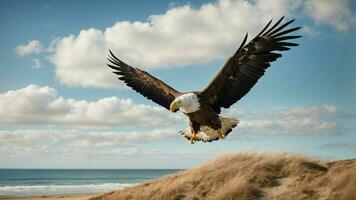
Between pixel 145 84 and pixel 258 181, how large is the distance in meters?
4.56

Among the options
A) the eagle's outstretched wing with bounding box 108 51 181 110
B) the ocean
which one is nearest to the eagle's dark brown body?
the eagle's outstretched wing with bounding box 108 51 181 110

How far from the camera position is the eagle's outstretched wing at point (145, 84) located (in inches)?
435

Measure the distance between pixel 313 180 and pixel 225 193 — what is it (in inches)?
101

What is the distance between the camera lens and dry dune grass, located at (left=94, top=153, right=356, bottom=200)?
40.0 feet

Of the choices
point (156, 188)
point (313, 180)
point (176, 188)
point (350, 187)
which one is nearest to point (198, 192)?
point (176, 188)

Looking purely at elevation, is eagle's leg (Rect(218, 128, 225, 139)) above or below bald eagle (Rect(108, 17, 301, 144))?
below

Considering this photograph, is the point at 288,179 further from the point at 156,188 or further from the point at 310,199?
the point at 156,188

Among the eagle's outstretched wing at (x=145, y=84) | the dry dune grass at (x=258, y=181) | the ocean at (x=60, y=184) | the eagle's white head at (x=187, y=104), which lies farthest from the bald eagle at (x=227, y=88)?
Result: the ocean at (x=60, y=184)

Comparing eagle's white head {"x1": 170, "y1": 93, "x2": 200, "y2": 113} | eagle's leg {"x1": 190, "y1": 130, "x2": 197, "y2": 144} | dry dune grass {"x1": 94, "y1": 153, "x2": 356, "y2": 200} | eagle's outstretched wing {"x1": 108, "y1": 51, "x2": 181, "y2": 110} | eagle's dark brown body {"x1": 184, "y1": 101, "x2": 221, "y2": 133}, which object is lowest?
dry dune grass {"x1": 94, "y1": 153, "x2": 356, "y2": 200}

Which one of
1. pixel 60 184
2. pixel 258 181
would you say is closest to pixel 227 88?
pixel 258 181

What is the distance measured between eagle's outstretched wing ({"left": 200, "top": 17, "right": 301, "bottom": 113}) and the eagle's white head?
0.36 metres

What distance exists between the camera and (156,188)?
50.9 feet

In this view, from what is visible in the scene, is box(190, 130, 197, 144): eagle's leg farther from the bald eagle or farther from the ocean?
the ocean

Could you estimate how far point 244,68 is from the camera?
9.41 metres
